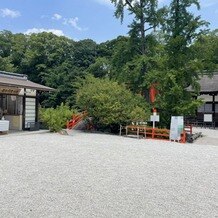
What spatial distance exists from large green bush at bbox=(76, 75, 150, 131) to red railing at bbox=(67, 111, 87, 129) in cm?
107

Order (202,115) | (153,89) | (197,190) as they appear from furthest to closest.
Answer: (202,115)
(153,89)
(197,190)

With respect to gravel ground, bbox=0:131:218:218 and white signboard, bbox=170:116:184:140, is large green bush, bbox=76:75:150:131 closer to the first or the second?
white signboard, bbox=170:116:184:140

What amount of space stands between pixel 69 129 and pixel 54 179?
52.1ft

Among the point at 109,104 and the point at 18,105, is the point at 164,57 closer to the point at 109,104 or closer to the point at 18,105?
the point at 109,104

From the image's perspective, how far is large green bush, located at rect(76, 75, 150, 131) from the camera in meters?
23.1

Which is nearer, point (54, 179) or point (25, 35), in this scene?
point (54, 179)

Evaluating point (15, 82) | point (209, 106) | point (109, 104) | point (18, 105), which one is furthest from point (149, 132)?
point (209, 106)

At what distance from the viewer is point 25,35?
2116 inches

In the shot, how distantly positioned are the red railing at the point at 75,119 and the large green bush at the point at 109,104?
1066 millimetres

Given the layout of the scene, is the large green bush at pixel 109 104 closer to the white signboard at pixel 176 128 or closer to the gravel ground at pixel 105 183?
the white signboard at pixel 176 128

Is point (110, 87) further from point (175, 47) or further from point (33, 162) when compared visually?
point (33, 162)

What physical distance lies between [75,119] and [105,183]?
56.5ft

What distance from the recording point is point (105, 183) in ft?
29.1

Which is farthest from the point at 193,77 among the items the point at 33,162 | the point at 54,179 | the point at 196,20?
the point at 54,179
